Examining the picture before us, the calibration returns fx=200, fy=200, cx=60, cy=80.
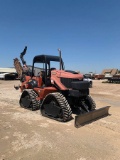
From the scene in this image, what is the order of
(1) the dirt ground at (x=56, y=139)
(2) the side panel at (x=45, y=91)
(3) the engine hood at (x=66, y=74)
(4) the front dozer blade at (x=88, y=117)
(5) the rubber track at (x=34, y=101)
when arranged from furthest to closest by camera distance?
1. (5) the rubber track at (x=34, y=101)
2. (2) the side panel at (x=45, y=91)
3. (3) the engine hood at (x=66, y=74)
4. (4) the front dozer blade at (x=88, y=117)
5. (1) the dirt ground at (x=56, y=139)

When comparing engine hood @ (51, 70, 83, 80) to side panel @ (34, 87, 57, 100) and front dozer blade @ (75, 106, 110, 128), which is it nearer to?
side panel @ (34, 87, 57, 100)

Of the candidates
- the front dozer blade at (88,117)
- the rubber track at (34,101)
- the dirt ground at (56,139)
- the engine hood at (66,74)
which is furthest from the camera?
the rubber track at (34,101)

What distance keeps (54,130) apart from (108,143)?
5.65 ft

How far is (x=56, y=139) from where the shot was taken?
539 centimetres

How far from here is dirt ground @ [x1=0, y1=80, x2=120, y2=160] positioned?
4445 millimetres

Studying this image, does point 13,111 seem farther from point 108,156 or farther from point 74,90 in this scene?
point 108,156

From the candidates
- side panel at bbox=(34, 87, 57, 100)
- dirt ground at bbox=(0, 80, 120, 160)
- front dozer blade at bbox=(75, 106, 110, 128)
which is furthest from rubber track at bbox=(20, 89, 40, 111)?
front dozer blade at bbox=(75, 106, 110, 128)

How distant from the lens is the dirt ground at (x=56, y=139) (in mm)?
4445

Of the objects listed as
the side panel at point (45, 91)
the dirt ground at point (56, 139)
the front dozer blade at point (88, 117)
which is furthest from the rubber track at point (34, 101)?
the front dozer blade at point (88, 117)

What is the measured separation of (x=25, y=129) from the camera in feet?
20.4

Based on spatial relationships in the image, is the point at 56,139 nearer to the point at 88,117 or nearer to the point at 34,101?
the point at 88,117

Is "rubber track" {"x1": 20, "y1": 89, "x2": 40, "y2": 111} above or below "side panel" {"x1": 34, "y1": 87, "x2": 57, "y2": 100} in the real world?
below

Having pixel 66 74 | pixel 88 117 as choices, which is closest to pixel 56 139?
pixel 88 117

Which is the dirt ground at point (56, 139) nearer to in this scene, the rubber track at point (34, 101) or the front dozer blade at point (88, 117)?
the front dozer blade at point (88, 117)
